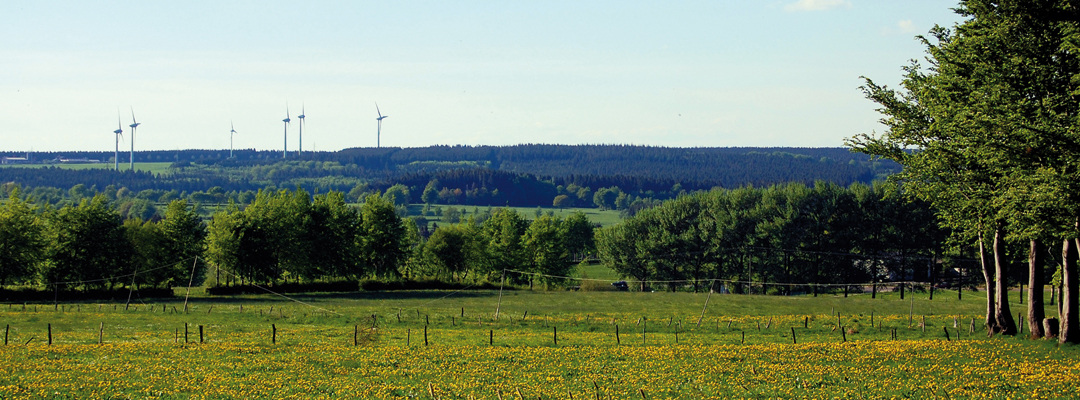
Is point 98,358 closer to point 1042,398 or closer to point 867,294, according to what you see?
point 1042,398

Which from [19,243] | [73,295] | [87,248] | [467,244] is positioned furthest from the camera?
[467,244]

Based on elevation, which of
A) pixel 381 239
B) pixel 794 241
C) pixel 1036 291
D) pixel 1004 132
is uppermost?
pixel 1004 132

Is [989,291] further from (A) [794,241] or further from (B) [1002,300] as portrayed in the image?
(A) [794,241]

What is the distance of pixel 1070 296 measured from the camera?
3775 cm

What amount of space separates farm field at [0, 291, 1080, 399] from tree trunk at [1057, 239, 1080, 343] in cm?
87

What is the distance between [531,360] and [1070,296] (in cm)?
2296

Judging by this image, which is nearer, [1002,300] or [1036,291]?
[1036,291]

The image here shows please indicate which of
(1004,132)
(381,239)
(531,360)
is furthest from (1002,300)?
(381,239)

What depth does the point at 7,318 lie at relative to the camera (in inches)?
2539

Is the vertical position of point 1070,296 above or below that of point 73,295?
above

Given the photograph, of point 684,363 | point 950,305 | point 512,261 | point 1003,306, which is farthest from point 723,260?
point 684,363

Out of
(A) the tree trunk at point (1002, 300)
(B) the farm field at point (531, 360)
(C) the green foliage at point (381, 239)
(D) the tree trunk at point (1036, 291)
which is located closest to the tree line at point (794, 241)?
(C) the green foliage at point (381, 239)

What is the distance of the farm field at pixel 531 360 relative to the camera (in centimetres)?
2834

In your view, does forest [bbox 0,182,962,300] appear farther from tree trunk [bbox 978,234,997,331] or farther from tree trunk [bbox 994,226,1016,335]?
tree trunk [bbox 994,226,1016,335]
